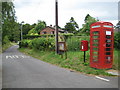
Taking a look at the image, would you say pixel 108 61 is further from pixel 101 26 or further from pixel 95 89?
pixel 95 89

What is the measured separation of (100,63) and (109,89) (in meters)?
2.75

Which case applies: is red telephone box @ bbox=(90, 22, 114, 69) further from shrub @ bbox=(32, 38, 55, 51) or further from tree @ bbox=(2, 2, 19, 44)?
shrub @ bbox=(32, 38, 55, 51)

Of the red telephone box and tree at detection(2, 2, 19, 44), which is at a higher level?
tree at detection(2, 2, 19, 44)

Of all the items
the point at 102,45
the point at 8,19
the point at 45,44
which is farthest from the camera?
the point at 8,19

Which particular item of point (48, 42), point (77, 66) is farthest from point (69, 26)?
point (77, 66)

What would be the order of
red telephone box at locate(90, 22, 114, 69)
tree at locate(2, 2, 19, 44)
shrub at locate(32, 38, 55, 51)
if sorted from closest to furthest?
red telephone box at locate(90, 22, 114, 69) < tree at locate(2, 2, 19, 44) < shrub at locate(32, 38, 55, 51)

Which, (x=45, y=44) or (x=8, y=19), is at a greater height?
(x=8, y=19)

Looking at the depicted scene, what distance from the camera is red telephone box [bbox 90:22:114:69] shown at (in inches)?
299

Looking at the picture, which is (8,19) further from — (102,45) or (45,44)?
(102,45)

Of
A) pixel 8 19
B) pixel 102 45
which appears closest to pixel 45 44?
pixel 8 19

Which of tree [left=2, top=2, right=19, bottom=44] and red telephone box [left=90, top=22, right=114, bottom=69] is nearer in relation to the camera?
red telephone box [left=90, top=22, right=114, bottom=69]

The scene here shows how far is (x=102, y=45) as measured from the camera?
299 inches

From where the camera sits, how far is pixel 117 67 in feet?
26.1

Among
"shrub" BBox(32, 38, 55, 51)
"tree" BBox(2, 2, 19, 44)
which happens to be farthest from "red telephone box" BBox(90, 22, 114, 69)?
"shrub" BBox(32, 38, 55, 51)
